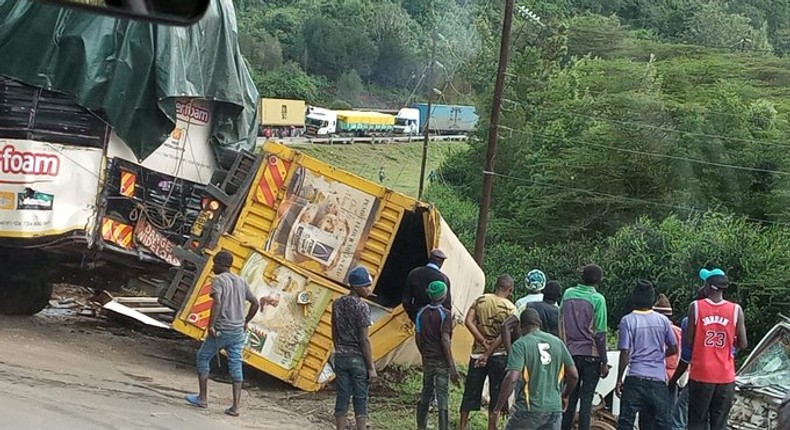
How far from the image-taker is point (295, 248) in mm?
10680

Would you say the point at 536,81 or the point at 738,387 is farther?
the point at 536,81

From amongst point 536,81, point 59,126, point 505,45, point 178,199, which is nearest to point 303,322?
point 178,199

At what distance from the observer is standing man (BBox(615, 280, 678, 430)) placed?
833cm

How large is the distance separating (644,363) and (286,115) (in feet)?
168

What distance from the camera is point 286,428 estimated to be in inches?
368

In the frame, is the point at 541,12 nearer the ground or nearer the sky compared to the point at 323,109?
Result: nearer the sky

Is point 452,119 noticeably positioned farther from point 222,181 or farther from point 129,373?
point 129,373

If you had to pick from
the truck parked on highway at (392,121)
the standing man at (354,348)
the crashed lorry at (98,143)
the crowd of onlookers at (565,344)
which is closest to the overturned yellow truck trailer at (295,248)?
the crashed lorry at (98,143)

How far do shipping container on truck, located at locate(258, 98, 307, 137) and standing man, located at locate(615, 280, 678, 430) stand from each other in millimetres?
46263

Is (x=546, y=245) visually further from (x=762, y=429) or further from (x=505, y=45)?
(x=762, y=429)

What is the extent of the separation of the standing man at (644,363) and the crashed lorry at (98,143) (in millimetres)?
5365

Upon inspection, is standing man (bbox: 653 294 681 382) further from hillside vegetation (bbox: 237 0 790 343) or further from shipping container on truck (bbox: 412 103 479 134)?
shipping container on truck (bbox: 412 103 479 134)

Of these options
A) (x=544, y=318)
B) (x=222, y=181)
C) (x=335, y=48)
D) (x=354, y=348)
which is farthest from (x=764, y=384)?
(x=335, y=48)

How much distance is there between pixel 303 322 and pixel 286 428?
1424 mm
